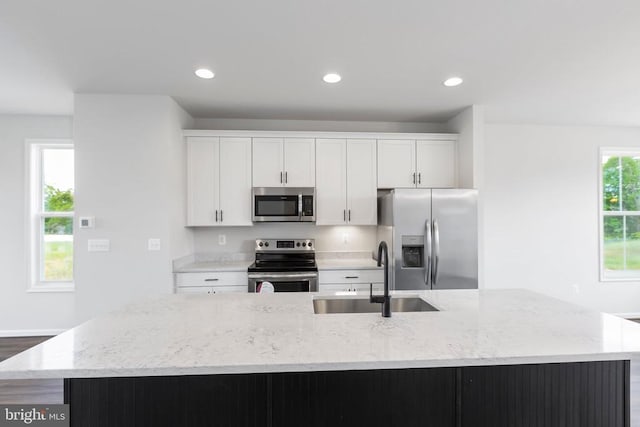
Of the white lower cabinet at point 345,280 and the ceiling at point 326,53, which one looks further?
the white lower cabinet at point 345,280

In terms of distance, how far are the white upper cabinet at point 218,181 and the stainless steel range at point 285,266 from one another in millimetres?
426

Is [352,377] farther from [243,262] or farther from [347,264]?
[243,262]

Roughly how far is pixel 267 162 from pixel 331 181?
0.75 m

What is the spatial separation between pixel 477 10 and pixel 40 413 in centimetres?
274

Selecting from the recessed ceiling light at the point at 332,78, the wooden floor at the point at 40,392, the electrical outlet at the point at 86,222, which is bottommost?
the wooden floor at the point at 40,392

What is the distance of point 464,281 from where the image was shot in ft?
10.5

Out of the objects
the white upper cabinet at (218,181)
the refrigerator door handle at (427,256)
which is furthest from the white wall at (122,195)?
the refrigerator door handle at (427,256)

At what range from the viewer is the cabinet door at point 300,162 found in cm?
360

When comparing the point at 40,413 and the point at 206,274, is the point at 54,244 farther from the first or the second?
the point at 40,413

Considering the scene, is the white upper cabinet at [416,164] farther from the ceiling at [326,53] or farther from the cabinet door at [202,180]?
the cabinet door at [202,180]

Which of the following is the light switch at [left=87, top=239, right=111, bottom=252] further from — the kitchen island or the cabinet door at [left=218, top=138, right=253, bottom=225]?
the kitchen island

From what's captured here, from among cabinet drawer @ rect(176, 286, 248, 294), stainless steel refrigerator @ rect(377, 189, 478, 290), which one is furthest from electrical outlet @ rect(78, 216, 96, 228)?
stainless steel refrigerator @ rect(377, 189, 478, 290)

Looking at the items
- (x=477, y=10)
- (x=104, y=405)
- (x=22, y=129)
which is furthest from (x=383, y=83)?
(x=22, y=129)

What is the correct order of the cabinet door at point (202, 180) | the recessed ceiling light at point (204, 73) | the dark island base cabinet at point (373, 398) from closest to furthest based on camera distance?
the dark island base cabinet at point (373, 398) < the recessed ceiling light at point (204, 73) < the cabinet door at point (202, 180)
